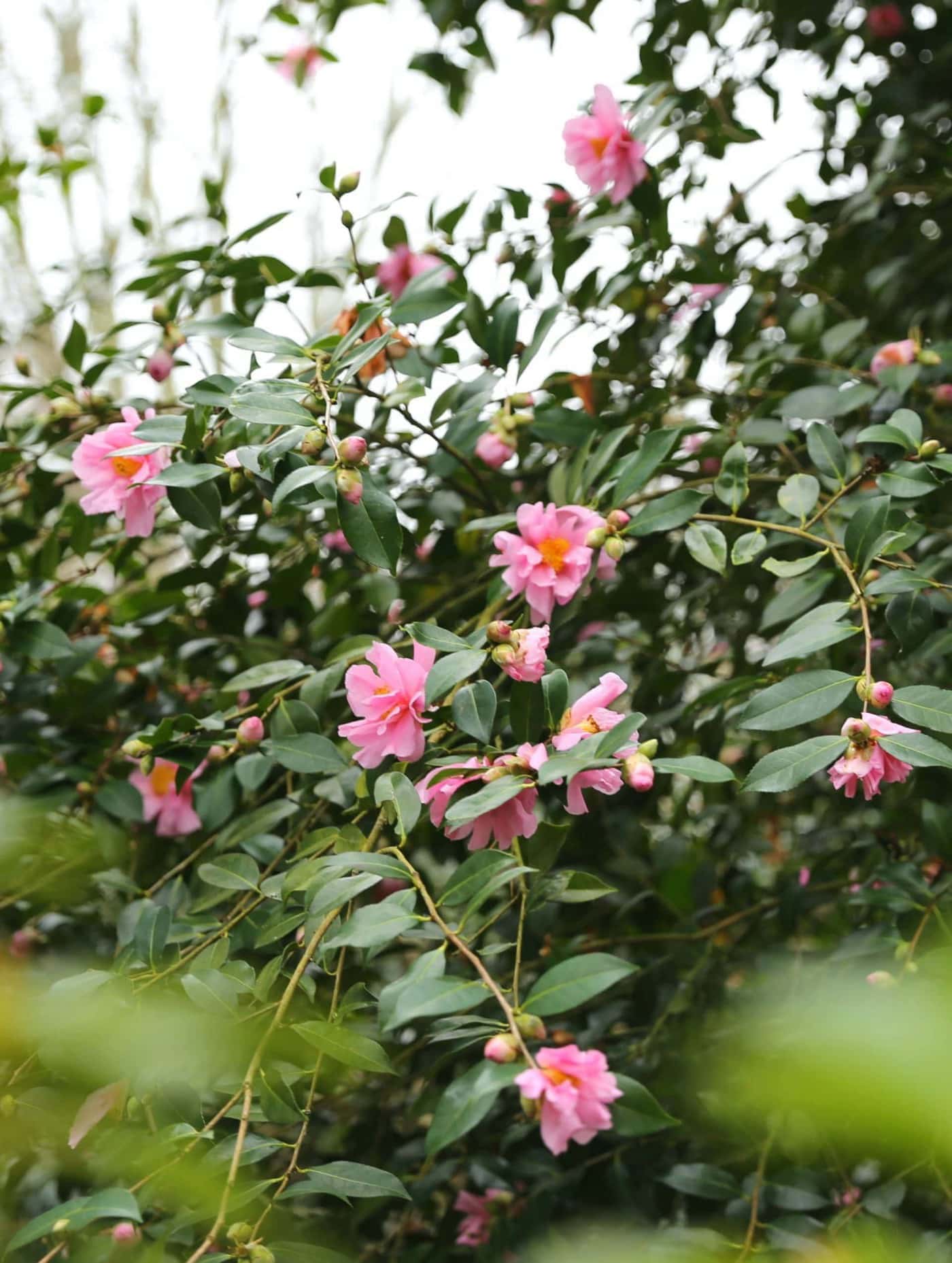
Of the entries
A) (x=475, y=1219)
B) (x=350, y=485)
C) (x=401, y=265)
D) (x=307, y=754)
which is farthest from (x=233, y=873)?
(x=401, y=265)

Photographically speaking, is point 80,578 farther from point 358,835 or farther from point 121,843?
point 358,835

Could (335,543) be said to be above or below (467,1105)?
above

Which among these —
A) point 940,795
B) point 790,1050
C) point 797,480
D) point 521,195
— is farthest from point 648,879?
point 790,1050

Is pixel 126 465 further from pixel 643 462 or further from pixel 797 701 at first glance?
pixel 797 701

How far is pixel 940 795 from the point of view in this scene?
1.08 metres

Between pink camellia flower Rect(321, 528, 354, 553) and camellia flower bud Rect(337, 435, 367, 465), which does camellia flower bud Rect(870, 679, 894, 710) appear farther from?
pink camellia flower Rect(321, 528, 354, 553)

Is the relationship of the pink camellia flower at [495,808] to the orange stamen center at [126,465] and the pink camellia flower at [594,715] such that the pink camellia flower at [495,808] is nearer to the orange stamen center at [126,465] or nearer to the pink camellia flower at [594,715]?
the pink camellia flower at [594,715]

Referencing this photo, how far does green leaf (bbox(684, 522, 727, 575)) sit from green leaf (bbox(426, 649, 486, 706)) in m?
0.21

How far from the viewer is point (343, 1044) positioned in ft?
1.97

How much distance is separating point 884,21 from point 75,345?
1227 millimetres

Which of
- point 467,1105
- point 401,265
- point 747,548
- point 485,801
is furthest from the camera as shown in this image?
point 401,265

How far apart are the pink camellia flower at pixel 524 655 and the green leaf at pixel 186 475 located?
0.25 m

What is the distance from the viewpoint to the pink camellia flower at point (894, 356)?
3.41ft

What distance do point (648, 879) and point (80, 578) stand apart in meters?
0.70
